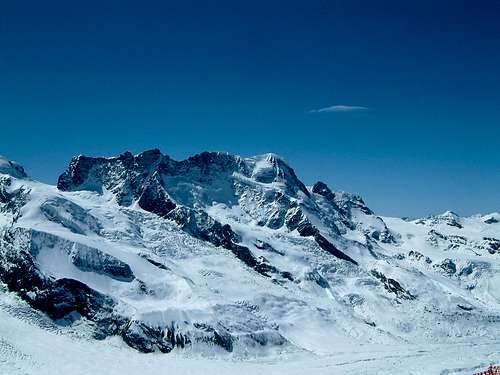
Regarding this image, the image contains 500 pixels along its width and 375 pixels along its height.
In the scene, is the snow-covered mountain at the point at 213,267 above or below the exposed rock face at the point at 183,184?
below

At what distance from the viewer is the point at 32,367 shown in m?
65.5

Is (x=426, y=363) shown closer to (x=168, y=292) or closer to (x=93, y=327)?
(x=168, y=292)

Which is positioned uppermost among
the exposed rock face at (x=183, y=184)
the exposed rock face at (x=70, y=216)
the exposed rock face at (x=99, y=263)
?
the exposed rock face at (x=183, y=184)

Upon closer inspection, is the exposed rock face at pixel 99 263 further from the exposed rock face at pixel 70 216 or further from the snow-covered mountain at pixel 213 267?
the exposed rock face at pixel 70 216

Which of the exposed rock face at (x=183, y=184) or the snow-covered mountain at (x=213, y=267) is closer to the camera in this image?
the snow-covered mountain at (x=213, y=267)

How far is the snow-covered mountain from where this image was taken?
87.7m

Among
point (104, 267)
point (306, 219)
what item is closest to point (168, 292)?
point (104, 267)

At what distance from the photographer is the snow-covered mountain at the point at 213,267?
288ft

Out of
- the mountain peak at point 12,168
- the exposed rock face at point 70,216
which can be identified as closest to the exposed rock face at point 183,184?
the mountain peak at point 12,168

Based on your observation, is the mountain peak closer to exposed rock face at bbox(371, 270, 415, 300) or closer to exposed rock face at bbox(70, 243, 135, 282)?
exposed rock face at bbox(70, 243, 135, 282)

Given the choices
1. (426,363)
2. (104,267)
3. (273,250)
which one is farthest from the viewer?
(273,250)

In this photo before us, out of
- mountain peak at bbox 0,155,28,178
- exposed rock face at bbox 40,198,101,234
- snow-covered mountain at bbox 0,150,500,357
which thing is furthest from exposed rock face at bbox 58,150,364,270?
exposed rock face at bbox 40,198,101,234

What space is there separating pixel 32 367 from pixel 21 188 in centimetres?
6805

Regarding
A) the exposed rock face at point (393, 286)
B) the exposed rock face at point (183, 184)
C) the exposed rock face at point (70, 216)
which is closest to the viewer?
the exposed rock face at point (70, 216)
